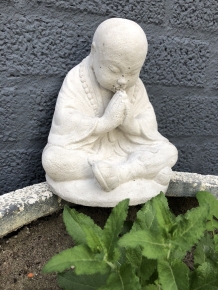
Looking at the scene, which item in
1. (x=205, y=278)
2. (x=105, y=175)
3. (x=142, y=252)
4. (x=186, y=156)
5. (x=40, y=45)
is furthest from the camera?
(x=186, y=156)

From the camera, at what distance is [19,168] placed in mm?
1455

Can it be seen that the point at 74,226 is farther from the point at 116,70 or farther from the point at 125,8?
the point at 125,8

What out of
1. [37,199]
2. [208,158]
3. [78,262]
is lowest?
[208,158]

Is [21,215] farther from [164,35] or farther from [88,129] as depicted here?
[164,35]

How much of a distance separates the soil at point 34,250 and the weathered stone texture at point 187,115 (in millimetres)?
488

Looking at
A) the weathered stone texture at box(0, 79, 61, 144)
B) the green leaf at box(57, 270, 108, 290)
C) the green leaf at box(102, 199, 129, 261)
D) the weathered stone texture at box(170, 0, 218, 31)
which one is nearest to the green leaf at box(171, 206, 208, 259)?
the green leaf at box(102, 199, 129, 261)

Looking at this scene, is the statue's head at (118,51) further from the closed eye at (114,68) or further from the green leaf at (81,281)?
the green leaf at (81,281)

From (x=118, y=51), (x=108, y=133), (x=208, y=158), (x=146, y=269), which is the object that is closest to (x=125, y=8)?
(x=118, y=51)

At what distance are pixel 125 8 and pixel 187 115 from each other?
22.1 inches

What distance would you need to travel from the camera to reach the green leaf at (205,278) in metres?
0.76

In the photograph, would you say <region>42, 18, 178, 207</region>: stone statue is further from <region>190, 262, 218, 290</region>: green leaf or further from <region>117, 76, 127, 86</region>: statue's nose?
<region>190, 262, 218, 290</region>: green leaf

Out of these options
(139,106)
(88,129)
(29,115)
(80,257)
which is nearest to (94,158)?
(88,129)

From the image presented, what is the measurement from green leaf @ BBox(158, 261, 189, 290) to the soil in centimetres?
44

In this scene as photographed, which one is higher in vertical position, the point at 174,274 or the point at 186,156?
the point at 174,274
